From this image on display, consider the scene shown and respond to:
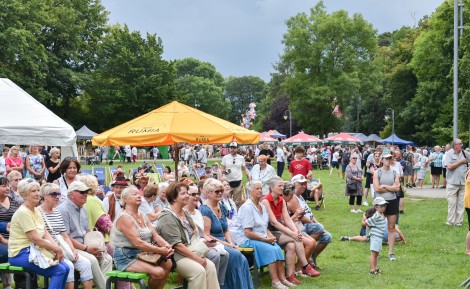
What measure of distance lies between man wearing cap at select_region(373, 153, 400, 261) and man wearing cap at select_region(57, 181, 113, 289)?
525 cm

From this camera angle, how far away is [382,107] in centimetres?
7588

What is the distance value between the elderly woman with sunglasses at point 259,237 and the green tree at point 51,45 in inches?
1408

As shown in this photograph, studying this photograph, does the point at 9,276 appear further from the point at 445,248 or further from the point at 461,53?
the point at 461,53

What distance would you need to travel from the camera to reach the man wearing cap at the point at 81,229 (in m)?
7.40

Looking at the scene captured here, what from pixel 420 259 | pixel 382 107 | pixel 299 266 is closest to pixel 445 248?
pixel 420 259

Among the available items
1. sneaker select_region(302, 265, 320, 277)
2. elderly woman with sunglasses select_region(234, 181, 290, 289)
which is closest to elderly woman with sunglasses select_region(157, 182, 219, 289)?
elderly woman with sunglasses select_region(234, 181, 290, 289)

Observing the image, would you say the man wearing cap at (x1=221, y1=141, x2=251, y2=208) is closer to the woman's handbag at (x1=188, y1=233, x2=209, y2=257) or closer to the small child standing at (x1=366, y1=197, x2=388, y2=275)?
the small child standing at (x1=366, y1=197, x2=388, y2=275)

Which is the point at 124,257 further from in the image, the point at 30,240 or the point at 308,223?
the point at 308,223

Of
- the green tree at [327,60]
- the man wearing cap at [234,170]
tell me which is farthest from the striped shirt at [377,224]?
the green tree at [327,60]

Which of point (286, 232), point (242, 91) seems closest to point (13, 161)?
point (286, 232)

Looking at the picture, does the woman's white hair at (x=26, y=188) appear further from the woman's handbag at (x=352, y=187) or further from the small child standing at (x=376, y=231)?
the woman's handbag at (x=352, y=187)

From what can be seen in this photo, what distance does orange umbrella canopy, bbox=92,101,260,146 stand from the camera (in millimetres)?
11633

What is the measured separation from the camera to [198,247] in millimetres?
7473

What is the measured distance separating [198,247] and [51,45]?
161ft
